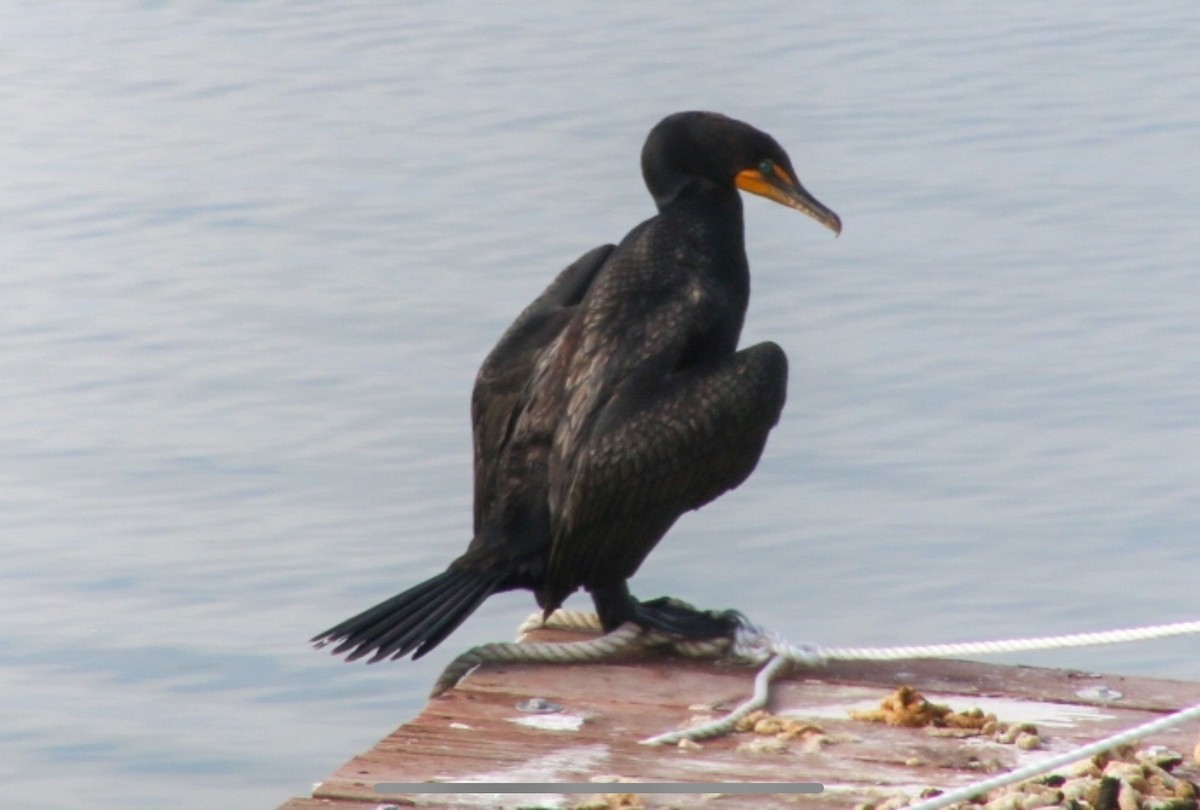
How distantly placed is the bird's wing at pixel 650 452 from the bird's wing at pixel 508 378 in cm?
24

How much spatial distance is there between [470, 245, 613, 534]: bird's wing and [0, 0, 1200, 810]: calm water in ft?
4.39

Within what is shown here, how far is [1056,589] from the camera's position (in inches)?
256

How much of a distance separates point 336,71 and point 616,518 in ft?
27.2

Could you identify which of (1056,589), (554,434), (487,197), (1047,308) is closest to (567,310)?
(554,434)

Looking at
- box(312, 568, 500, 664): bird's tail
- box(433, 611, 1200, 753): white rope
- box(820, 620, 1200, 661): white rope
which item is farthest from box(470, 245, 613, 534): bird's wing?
box(820, 620, 1200, 661): white rope

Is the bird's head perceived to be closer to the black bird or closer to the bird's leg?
the black bird

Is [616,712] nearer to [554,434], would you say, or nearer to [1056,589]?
[554,434]

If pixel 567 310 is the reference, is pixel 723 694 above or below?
below

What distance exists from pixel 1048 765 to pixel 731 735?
64 cm

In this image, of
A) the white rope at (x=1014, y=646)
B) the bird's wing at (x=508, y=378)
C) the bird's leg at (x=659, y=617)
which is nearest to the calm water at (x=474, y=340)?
the bird's wing at (x=508, y=378)

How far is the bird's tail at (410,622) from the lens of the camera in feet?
14.2

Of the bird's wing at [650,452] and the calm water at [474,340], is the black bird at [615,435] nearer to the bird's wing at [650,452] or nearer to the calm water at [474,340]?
the bird's wing at [650,452]

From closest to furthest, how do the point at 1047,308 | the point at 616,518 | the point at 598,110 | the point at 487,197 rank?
the point at 616,518, the point at 1047,308, the point at 487,197, the point at 598,110

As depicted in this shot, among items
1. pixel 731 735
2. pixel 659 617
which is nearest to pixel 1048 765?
pixel 731 735
